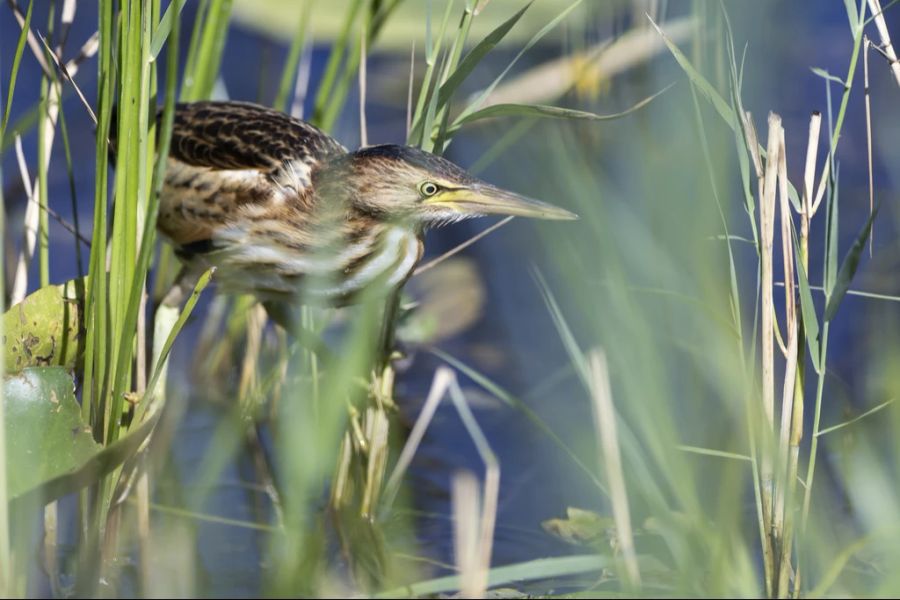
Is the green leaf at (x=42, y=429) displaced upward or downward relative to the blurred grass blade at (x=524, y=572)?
upward

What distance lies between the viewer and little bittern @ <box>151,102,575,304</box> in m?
2.28

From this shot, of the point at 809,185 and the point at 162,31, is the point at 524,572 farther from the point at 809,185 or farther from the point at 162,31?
the point at 162,31

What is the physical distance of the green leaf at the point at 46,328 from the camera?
2.08 metres

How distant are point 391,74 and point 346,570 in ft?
8.54

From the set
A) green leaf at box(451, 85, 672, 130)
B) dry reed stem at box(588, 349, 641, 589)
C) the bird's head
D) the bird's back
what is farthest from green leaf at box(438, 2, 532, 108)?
dry reed stem at box(588, 349, 641, 589)

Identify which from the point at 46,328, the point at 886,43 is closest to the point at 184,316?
the point at 46,328

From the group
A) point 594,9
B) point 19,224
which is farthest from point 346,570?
point 19,224

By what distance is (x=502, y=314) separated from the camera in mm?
3441

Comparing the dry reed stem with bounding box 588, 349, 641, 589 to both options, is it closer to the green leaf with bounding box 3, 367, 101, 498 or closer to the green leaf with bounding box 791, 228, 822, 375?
the green leaf with bounding box 791, 228, 822, 375

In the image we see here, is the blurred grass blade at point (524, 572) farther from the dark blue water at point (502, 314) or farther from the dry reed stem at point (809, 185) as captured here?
the dry reed stem at point (809, 185)

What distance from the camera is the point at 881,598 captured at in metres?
1.59

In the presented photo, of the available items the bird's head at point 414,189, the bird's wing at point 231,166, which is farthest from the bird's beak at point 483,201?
the bird's wing at point 231,166

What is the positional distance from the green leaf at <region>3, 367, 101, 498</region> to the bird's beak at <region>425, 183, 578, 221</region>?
0.72m

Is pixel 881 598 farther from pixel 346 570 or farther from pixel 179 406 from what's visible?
pixel 179 406
